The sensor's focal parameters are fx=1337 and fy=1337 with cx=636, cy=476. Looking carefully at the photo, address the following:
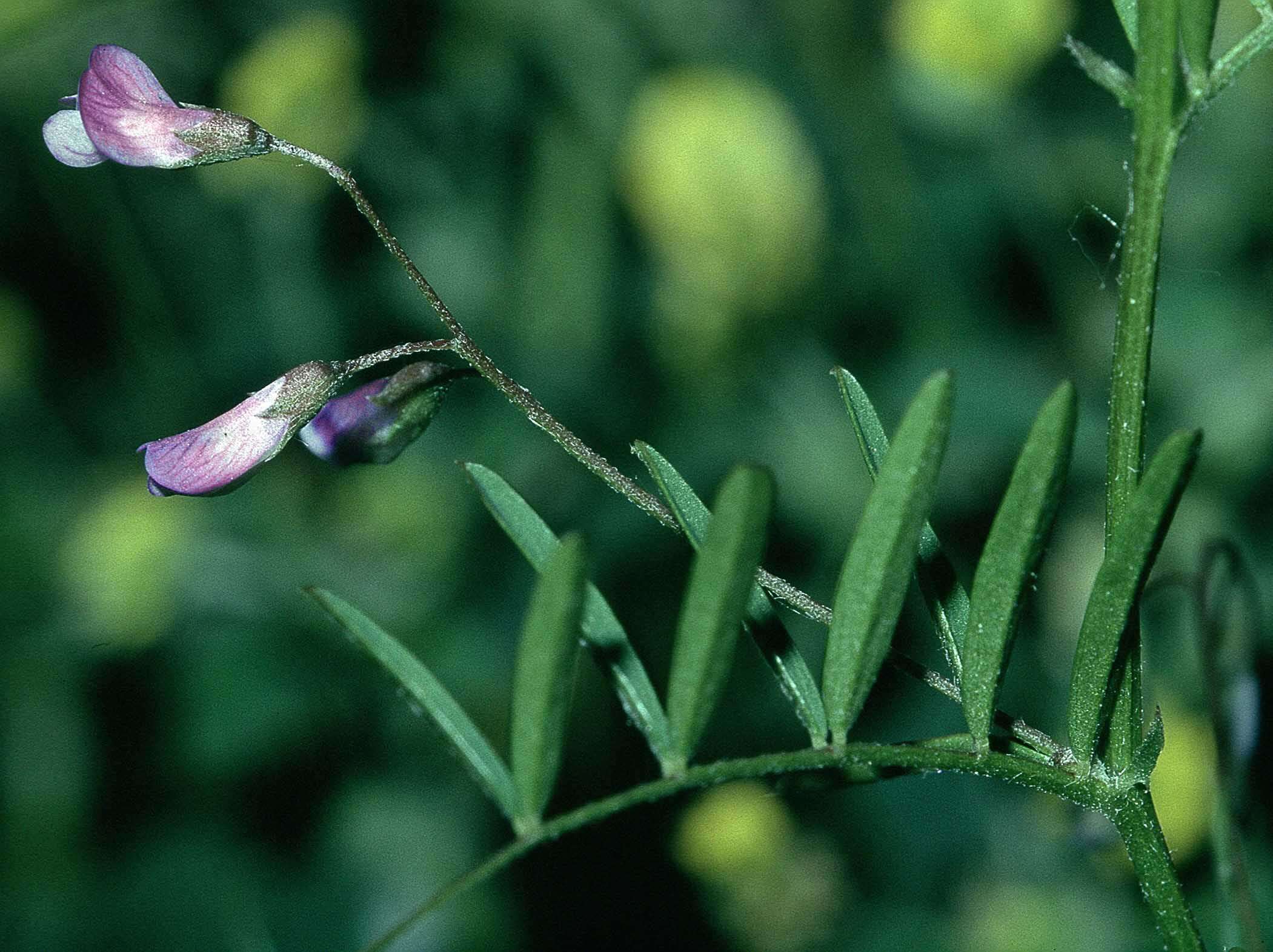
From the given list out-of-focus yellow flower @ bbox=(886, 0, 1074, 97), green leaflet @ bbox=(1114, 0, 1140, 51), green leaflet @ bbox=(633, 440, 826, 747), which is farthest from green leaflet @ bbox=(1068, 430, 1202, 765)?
out-of-focus yellow flower @ bbox=(886, 0, 1074, 97)

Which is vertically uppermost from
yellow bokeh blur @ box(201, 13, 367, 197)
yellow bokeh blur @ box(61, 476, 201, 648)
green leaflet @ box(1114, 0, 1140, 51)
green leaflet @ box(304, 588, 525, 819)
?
green leaflet @ box(1114, 0, 1140, 51)

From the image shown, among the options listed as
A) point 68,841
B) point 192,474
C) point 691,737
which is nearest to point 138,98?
point 192,474

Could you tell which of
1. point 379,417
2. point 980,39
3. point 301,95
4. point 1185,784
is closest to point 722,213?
point 980,39

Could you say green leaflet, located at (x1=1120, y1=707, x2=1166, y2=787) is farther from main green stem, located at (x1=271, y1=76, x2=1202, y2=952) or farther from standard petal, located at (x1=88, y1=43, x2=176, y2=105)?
standard petal, located at (x1=88, y1=43, x2=176, y2=105)

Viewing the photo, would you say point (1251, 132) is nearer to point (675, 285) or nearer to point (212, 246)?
point (675, 285)

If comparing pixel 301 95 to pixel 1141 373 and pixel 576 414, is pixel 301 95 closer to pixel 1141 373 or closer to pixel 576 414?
pixel 576 414

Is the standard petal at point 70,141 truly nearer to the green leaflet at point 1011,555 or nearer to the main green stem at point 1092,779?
the main green stem at point 1092,779

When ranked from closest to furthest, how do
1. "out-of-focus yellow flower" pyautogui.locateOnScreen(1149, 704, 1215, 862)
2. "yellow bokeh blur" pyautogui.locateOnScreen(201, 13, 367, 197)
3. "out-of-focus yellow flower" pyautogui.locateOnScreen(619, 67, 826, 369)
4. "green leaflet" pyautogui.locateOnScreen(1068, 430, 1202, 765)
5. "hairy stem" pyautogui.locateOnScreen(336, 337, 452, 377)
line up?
"green leaflet" pyautogui.locateOnScreen(1068, 430, 1202, 765), "hairy stem" pyautogui.locateOnScreen(336, 337, 452, 377), "out-of-focus yellow flower" pyautogui.locateOnScreen(1149, 704, 1215, 862), "out-of-focus yellow flower" pyautogui.locateOnScreen(619, 67, 826, 369), "yellow bokeh blur" pyautogui.locateOnScreen(201, 13, 367, 197)
